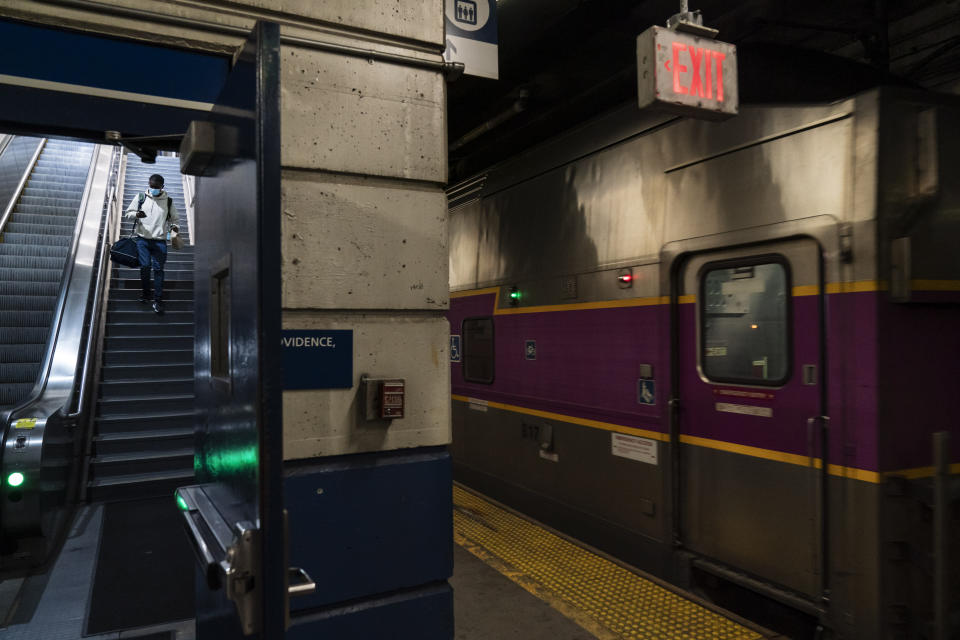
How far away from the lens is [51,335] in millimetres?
6789

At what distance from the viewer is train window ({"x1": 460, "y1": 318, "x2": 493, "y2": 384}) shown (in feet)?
21.7

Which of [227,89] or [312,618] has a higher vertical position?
[227,89]

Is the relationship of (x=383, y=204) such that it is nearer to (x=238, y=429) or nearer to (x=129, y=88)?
(x=129, y=88)

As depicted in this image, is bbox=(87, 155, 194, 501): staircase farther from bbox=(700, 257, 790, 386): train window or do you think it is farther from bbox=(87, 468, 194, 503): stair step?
bbox=(700, 257, 790, 386): train window

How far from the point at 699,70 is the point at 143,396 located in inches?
264

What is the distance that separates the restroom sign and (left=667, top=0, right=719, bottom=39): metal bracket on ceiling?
903 millimetres

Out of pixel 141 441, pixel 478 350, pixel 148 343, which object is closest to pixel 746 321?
pixel 478 350

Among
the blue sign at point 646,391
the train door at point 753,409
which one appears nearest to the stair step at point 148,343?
the blue sign at point 646,391

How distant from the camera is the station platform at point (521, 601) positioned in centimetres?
371

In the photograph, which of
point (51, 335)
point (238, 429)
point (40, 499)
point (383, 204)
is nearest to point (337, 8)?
point (383, 204)

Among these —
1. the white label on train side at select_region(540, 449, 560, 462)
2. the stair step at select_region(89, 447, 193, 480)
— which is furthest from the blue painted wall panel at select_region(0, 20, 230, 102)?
the stair step at select_region(89, 447, 193, 480)

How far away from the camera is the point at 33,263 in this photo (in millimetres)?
8766

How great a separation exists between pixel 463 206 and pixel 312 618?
17.2 ft

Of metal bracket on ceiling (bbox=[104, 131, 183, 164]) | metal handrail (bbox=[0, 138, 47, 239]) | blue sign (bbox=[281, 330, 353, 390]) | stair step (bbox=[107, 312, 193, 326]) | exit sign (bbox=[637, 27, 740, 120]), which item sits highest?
metal handrail (bbox=[0, 138, 47, 239])
